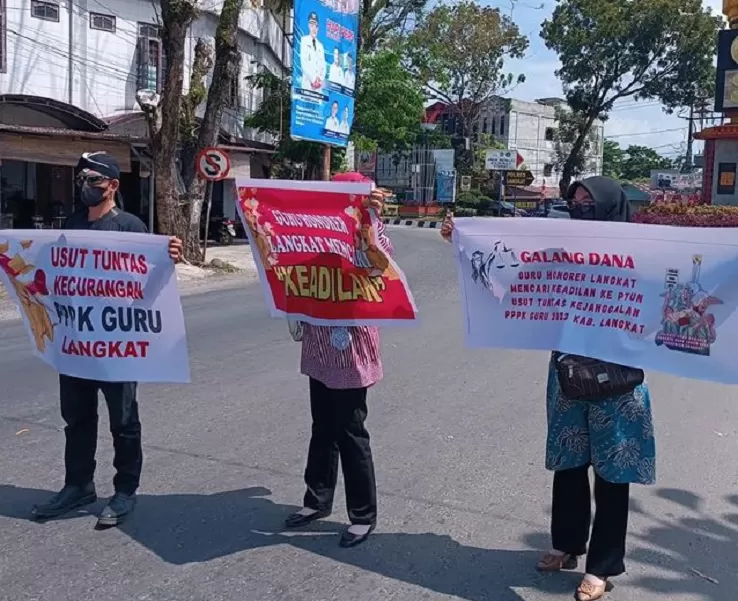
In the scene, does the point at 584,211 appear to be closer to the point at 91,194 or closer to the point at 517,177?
the point at 91,194

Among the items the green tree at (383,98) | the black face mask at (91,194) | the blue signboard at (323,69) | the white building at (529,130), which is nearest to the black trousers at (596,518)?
the black face mask at (91,194)

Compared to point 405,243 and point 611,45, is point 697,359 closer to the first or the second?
point 405,243

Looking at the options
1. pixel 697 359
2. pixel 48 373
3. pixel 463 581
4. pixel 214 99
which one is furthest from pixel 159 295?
pixel 214 99

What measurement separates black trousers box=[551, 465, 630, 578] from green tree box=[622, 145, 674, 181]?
3825 inches

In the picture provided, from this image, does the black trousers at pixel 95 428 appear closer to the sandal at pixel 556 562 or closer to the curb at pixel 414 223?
the sandal at pixel 556 562

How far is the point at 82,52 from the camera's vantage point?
21.6 meters

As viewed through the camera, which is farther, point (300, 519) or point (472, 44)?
point (472, 44)

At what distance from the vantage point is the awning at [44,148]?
17.4 metres

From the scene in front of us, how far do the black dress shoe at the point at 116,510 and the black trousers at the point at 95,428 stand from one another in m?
0.04

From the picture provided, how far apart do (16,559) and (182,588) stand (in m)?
0.83

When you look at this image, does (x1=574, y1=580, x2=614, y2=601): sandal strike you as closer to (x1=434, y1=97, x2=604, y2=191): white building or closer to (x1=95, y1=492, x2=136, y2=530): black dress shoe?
(x1=95, y1=492, x2=136, y2=530): black dress shoe

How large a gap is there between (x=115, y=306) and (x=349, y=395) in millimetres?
1294

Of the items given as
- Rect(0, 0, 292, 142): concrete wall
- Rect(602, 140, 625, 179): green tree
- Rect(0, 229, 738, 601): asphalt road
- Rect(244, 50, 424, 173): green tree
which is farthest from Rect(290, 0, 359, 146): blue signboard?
Rect(602, 140, 625, 179): green tree

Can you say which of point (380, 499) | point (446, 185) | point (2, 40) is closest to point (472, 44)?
point (446, 185)
